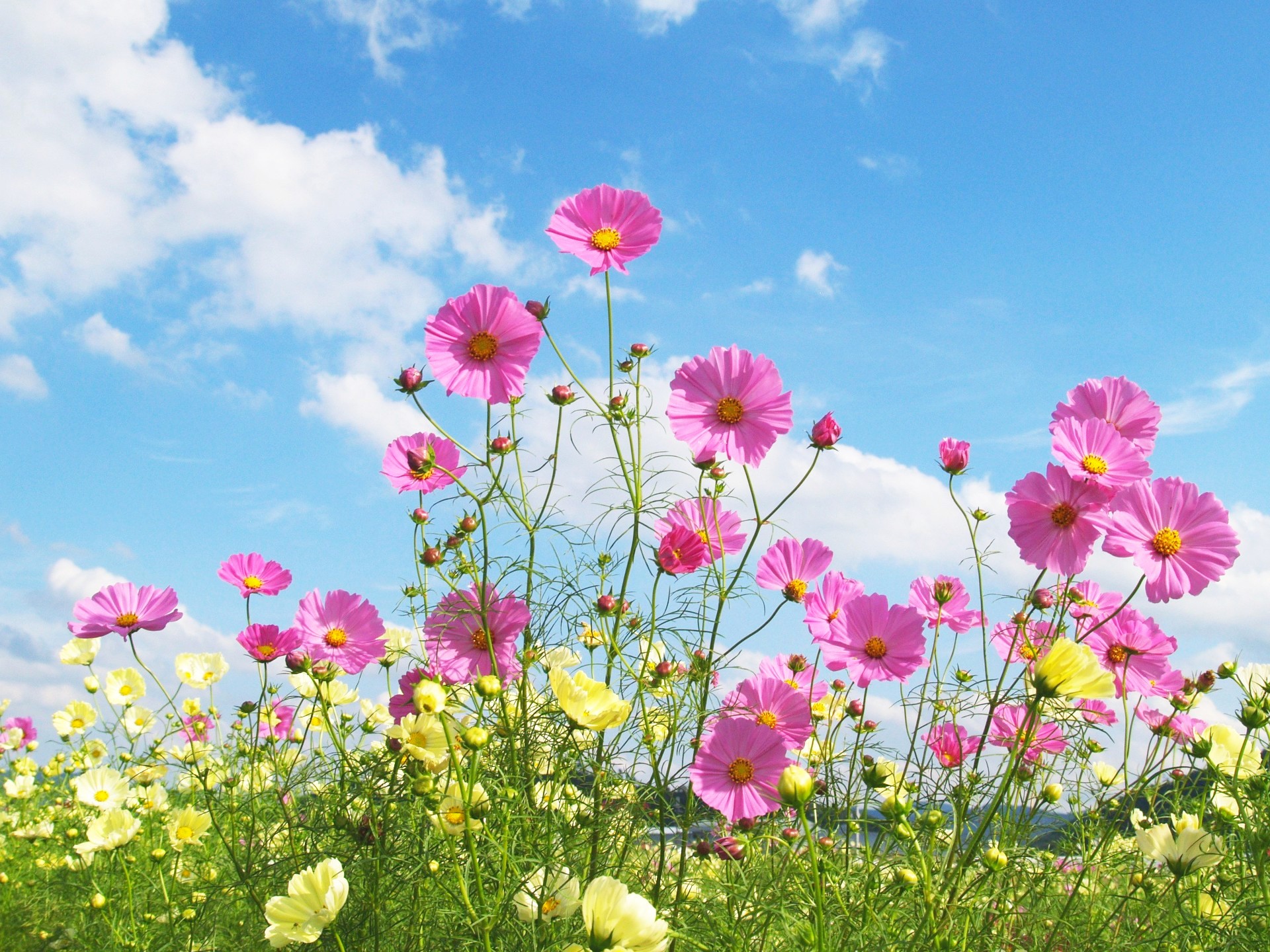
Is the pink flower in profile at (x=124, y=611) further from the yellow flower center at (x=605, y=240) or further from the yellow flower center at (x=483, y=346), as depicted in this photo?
the yellow flower center at (x=605, y=240)

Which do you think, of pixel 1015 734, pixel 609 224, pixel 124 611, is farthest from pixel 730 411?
pixel 124 611

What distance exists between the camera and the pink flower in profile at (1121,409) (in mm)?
1616

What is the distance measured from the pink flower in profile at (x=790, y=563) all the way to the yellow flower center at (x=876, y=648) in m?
0.16

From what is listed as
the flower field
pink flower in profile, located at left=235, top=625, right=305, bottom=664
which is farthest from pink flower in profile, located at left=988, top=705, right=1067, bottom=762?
pink flower in profile, located at left=235, top=625, right=305, bottom=664

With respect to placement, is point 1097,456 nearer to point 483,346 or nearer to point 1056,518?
point 1056,518

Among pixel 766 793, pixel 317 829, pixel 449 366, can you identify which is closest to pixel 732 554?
pixel 766 793

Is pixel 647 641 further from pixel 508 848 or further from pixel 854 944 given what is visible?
pixel 854 944

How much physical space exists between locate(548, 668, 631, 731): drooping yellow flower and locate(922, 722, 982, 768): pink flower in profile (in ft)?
2.97

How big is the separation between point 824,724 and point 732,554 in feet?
3.21

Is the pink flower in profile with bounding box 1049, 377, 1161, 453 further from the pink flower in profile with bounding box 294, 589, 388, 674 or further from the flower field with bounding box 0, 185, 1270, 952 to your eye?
the pink flower in profile with bounding box 294, 589, 388, 674

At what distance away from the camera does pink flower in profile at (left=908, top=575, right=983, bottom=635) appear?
2.06 meters

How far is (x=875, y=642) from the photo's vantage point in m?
1.73

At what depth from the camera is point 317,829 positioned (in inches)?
63.8

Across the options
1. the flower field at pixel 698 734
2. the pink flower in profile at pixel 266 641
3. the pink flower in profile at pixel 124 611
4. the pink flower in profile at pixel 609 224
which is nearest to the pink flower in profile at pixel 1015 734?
the flower field at pixel 698 734
